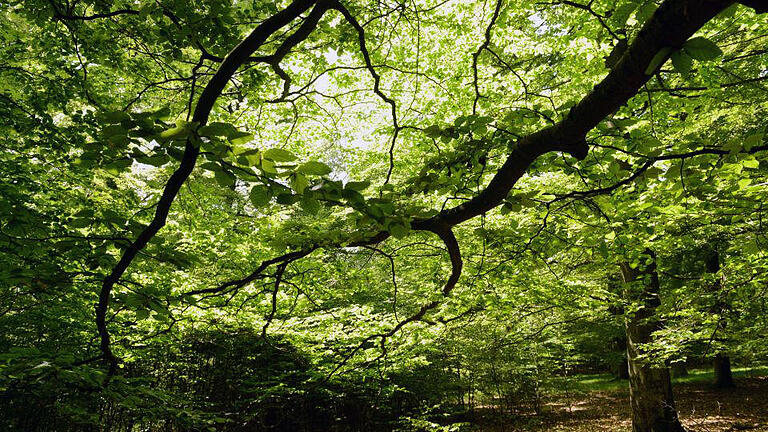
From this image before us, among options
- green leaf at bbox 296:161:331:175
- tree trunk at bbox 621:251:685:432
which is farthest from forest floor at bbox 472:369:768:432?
green leaf at bbox 296:161:331:175

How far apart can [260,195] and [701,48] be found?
1.31 meters

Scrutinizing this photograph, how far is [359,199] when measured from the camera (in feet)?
4.02

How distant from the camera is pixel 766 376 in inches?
595

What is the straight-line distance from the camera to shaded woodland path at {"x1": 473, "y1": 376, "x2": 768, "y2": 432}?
9359mm

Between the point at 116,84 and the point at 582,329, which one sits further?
the point at 582,329

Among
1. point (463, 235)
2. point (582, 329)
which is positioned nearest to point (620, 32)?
point (463, 235)

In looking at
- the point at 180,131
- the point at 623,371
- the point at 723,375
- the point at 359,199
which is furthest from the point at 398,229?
the point at 623,371

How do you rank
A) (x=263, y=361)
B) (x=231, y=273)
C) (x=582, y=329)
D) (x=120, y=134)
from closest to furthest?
(x=120, y=134), (x=231, y=273), (x=263, y=361), (x=582, y=329)

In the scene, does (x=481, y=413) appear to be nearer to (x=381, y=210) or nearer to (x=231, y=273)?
(x=231, y=273)

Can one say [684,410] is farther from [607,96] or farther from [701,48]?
[701,48]

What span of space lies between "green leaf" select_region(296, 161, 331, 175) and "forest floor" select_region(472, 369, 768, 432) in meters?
9.68

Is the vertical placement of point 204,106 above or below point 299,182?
above

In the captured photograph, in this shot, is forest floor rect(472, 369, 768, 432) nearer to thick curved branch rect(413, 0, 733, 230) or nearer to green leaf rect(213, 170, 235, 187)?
thick curved branch rect(413, 0, 733, 230)

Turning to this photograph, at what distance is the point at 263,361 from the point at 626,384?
16.3m
